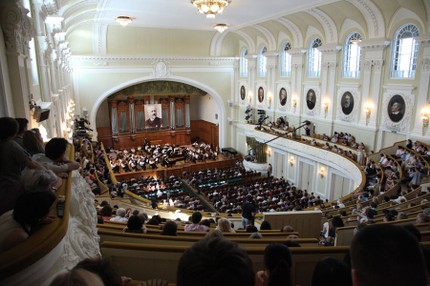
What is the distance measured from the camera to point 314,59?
65.3 ft

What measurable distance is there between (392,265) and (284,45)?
73.6 ft

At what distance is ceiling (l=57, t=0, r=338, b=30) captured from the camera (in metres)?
15.2

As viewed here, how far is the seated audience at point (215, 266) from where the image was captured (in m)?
1.21

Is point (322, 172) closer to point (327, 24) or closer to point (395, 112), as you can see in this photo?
point (395, 112)

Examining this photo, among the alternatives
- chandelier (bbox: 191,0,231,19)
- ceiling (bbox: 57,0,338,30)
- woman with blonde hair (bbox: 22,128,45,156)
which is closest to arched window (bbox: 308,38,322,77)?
ceiling (bbox: 57,0,338,30)

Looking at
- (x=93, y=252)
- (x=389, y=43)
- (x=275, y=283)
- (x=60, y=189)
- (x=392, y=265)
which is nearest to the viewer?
(x=392, y=265)

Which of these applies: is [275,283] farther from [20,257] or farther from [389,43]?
[389,43]

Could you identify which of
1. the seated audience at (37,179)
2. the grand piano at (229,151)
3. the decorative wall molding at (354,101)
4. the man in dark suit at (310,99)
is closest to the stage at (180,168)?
the grand piano at (229,151)

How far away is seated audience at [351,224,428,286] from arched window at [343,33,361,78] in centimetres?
1717

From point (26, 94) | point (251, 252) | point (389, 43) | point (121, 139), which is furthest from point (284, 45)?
point (251, 252)

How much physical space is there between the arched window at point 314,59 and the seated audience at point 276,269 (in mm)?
18601

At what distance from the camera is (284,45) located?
2228 centimetres

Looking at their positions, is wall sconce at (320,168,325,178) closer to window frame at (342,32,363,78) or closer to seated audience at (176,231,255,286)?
window frame at (342,32,363,78)

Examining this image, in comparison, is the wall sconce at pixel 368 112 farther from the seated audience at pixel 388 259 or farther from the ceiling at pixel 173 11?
the seated audience at pixel 388 259
